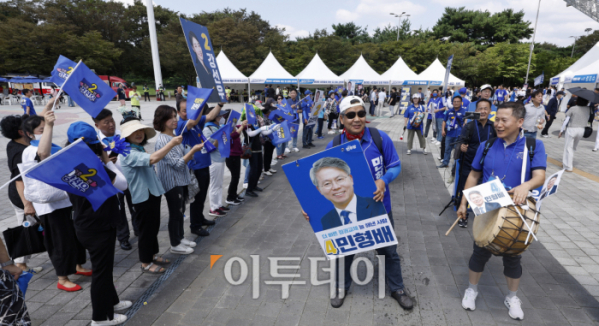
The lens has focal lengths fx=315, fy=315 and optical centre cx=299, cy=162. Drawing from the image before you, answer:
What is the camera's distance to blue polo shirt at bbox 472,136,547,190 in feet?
8.99

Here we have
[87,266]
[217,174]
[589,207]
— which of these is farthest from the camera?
[589,207]

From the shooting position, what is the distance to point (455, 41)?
5091cm

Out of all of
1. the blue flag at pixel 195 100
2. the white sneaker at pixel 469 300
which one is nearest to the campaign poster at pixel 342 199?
the white sneaker at pixel 469 300

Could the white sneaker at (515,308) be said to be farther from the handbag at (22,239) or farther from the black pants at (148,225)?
the handbag at (22,239)

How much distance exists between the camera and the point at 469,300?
3072 mm

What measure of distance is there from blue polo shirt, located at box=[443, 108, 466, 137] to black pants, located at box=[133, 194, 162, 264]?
7162mm

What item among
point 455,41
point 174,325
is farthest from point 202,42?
point 455,41

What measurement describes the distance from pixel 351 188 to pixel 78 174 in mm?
2106

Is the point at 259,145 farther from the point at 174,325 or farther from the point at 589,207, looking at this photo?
the point at 589,207

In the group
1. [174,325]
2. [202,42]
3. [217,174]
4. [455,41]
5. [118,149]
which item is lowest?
[174,325]

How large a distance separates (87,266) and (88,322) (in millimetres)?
1205

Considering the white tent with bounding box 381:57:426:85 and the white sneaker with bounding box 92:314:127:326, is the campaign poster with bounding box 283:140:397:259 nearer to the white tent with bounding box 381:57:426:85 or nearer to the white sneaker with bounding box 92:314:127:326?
the white sneaker with bounding box 92:314:127:326

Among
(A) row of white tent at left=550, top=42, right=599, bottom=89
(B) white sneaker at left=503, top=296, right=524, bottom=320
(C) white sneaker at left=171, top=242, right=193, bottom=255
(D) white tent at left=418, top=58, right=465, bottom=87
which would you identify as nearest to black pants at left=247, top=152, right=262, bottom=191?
(C) white sneaker at left=171, top=242, right=193, bottom=255

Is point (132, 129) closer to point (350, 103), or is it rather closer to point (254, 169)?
point (350, 103)
